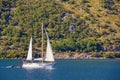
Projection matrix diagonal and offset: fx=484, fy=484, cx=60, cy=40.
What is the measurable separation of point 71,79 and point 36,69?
4695 centimetres

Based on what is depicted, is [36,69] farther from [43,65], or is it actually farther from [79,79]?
[79,79]

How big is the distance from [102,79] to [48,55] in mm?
48450

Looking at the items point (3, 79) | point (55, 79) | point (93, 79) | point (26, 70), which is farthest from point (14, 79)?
point (26, 70)

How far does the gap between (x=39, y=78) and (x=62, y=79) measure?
757 centimetres

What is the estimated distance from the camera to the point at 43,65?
655ft

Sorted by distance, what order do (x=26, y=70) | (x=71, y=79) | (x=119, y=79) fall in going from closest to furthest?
(x=119, y=79) → (x=71, y=79) → (x=26, y=70)

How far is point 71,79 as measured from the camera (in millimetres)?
154625

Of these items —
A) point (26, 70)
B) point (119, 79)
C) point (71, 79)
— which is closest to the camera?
point (119, 79)

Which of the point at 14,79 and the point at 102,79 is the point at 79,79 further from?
the point at 14,79

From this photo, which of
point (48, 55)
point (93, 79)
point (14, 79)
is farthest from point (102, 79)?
point (48, 55)

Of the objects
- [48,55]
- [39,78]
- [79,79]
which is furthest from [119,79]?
[48,55]

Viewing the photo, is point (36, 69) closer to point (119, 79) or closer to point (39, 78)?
point (39, 78)

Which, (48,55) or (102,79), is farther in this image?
(48,55)

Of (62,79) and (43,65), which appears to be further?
(43,65)
